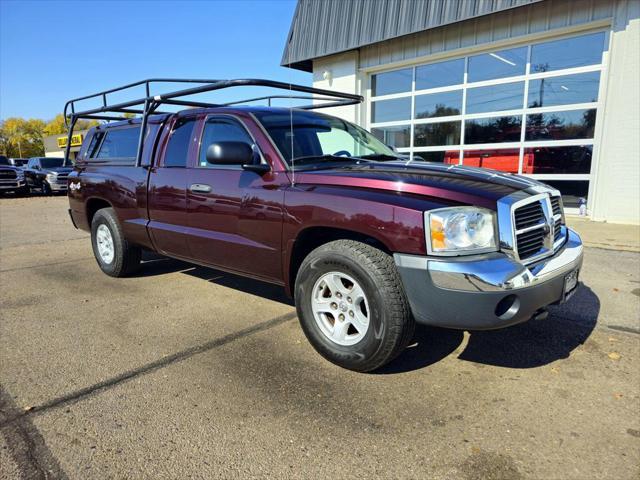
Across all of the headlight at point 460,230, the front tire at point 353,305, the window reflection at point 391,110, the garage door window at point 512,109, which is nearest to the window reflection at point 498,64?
the garage door window at point 512,109

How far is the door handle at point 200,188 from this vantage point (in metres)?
3.97

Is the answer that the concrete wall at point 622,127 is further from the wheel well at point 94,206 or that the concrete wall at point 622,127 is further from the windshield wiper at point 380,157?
the wheel well at point 94,206

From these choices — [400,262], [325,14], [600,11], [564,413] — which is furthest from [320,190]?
[325,14]

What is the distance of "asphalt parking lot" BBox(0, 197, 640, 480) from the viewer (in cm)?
217

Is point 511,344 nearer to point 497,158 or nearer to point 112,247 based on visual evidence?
point 112,247

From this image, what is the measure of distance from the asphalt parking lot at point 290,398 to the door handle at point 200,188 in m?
1.16

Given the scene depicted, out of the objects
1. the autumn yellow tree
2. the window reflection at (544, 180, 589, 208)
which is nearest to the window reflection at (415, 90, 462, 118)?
the window reflection at (544, 180, 589, 208)

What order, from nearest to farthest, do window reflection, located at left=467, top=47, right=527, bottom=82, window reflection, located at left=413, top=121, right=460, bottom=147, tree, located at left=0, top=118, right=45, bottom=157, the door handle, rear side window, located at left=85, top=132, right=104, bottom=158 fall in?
the door handle → rear side window, located at left=85, top=132, right=104, bottom=158 → window reflection, located at left=467, top=47, right=527, bottom=82 → window reflection, located at left=413, top=121, right=460, bottom=147 → tree, located at left=0, top=118, right=45, bottom=157

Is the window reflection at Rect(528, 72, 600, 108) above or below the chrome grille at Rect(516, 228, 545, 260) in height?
above

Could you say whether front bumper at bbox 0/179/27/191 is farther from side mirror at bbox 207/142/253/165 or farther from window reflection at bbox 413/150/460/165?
side mirror at bbox 207/142/253/165

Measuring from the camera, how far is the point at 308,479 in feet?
6.77

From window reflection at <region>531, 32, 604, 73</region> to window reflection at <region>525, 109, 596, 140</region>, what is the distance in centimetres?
97

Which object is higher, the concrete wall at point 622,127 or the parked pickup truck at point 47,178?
the concrete wall at point 622,127

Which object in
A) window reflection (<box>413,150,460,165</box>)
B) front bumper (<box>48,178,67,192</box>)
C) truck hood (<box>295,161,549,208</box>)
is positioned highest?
window reflection (<box>413,150,460,165</box>)
